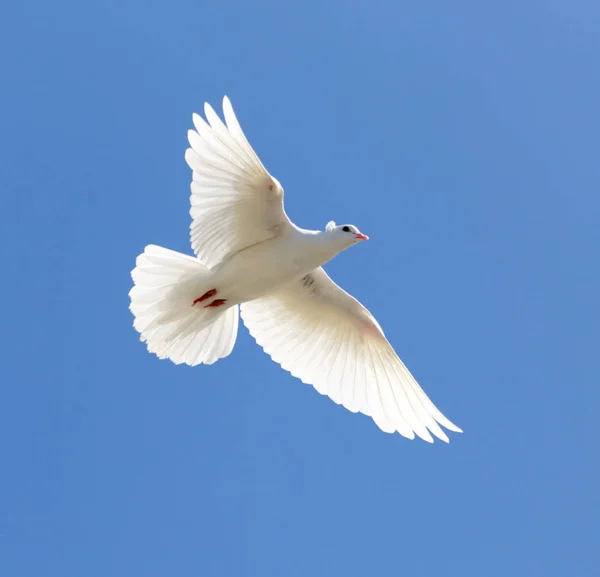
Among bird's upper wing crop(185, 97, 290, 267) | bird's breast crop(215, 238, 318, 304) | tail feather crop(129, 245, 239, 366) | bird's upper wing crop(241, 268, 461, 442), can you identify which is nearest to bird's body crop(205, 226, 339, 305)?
bird's breast crop(215, 238, 318, 304)

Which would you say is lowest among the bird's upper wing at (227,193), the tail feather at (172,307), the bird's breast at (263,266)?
the tail feather at (172,307)

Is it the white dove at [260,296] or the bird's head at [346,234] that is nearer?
the white dove at [260,296]

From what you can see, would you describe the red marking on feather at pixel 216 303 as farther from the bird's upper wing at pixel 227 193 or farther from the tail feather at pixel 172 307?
the bird's upper wing at pixel 227 193

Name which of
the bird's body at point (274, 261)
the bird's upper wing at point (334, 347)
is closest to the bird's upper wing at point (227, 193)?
the bird's body at point (274, 261)

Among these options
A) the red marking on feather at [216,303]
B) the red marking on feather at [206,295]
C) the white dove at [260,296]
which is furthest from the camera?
the red marking on feather at [216,303]

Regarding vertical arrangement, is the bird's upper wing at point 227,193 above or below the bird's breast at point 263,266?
above

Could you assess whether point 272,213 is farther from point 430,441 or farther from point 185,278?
point 430,441

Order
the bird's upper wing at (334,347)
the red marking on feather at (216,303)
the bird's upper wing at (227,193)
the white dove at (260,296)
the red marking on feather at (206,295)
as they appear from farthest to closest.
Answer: the bird's upper wing at (334,347) < the red marking on feather at (216,303) < the red marking on feather at (206,295) < the white dove at (260,296) < the bird's upper wing at (227,193)
